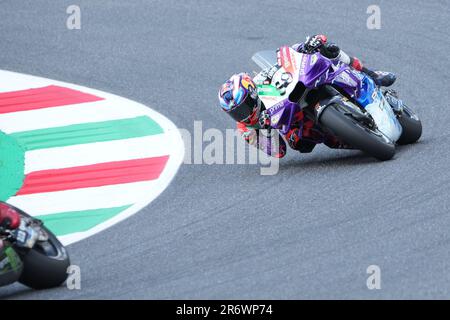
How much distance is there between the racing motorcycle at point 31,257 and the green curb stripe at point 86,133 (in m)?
3.66

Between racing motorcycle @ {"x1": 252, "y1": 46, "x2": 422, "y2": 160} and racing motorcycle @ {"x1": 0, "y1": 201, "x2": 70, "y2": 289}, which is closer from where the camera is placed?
racing motorcycle @ {"x1": 0, "y1": 201, "x2": 70, "y2": 289}

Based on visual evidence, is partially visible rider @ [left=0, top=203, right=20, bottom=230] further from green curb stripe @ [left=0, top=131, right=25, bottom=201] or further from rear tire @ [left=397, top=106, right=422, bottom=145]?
rear tire @ [left=397, top=106, right=422, bottom=145]

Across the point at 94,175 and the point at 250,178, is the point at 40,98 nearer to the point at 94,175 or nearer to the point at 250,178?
the point at 94,175

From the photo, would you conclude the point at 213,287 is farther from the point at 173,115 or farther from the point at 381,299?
the point at 173,115

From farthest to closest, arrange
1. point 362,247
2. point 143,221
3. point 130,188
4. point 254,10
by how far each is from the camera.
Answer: point 254,10 → point 130,188 → point 143,221 → point 362,247

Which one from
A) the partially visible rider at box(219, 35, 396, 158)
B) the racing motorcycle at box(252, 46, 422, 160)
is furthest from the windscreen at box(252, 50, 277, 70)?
the partially visible rider at box(219, 35, 396, 158)

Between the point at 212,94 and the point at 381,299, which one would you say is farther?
the point at 212,94

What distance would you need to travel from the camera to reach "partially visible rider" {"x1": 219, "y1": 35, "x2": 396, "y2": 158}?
370 inches

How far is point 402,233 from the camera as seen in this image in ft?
25.3

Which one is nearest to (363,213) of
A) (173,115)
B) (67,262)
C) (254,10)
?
(67,262)

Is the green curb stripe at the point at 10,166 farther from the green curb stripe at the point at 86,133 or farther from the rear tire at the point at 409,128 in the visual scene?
the rear tire at the point at 409,128

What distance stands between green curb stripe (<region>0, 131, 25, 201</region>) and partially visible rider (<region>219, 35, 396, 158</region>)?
1.95 meters

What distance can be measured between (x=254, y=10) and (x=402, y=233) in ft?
23.9

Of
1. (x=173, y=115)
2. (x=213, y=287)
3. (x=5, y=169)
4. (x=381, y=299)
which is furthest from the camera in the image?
(x=173, y=115)
